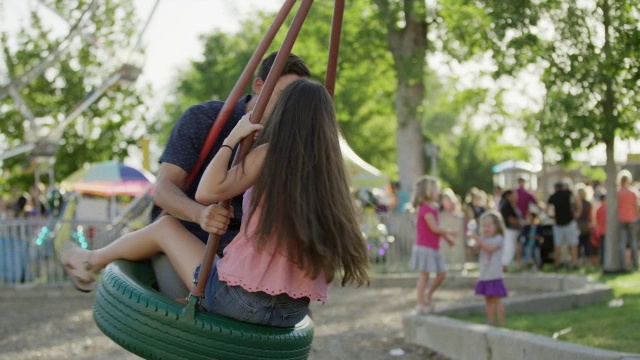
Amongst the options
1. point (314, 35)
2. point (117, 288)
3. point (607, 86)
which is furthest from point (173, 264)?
point (314, 35)

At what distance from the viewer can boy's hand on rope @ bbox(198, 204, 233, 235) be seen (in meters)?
4.14

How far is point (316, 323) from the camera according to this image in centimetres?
1270

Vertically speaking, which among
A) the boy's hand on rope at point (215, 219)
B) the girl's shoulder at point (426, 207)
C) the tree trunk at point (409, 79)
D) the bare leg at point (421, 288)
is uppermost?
the tree trunk at point (409, 79)

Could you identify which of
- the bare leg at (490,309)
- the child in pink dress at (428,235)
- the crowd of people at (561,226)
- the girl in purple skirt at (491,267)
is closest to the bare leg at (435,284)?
the child in pink dress at (428,235)

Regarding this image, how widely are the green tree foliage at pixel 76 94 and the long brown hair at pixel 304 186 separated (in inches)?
1234

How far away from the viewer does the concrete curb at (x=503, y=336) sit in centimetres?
736

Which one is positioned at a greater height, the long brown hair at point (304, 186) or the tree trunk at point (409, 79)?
the tree trunk at point (409, 79)

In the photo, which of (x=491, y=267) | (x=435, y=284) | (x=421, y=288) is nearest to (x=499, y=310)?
(x=491, y=267)

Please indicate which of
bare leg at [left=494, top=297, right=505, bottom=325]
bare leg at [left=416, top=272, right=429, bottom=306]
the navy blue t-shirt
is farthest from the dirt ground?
the navy blue t-shirt

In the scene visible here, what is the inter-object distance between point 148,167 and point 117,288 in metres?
22.1

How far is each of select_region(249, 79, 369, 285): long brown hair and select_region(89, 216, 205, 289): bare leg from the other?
397 mm

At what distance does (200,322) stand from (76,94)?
35143mm

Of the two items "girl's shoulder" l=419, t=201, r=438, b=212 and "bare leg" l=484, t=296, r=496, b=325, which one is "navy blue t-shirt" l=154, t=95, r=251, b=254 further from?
"girl's shoulder" l=419, t=201, r=438, b=212

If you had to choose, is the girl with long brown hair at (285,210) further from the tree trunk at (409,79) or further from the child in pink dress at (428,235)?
the tree trunk at (409,79)
